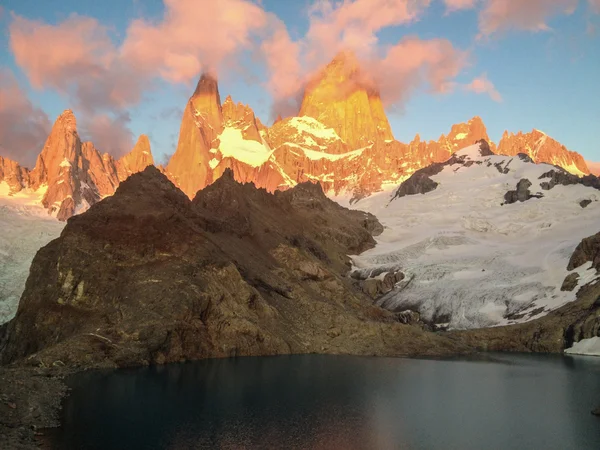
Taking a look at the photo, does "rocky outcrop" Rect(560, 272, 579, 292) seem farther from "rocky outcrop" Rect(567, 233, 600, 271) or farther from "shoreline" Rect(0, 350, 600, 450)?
"shoreline" Rect(0, 350, 600, 450)

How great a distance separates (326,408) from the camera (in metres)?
53.8

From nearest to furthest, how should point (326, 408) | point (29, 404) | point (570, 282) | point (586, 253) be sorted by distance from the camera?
point (29, 404)
point (326, 408)
point (570, 282)
point (586, 253)

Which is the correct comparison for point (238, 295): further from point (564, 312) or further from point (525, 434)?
point (564, 312)

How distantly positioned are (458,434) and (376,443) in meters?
8.01

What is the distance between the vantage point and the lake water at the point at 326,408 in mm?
41906

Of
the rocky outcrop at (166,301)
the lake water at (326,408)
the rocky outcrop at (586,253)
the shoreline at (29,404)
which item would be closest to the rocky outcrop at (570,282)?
the rocky outcrop at (586,253)

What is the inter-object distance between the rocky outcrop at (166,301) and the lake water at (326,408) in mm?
7125

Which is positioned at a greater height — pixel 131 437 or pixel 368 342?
pixel 368 342

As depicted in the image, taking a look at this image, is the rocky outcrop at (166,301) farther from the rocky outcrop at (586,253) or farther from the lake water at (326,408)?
the rocky outcrop at (586,253)

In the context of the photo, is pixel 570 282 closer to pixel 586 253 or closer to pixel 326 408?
pixel 586 253

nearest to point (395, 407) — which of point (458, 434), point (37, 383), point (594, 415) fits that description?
point (458, 434)

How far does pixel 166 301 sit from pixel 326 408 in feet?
134

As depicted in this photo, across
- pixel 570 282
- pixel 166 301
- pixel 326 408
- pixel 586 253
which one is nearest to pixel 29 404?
pixel 326 408

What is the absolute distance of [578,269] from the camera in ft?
478
